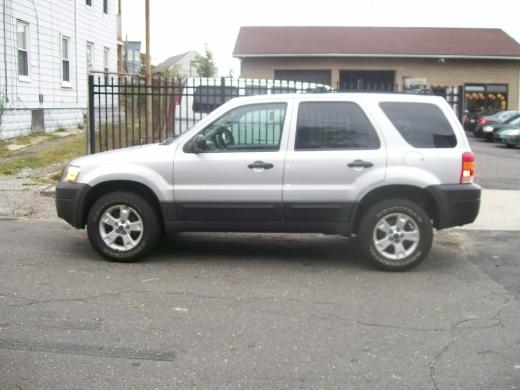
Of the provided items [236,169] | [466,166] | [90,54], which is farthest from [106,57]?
[466,166]

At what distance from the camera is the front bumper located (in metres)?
6.45

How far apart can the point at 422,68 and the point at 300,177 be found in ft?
89.9

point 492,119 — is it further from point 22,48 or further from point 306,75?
point 22,48

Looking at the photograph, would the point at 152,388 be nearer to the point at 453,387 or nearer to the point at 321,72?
the point at 453,387

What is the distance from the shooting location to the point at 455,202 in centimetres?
627

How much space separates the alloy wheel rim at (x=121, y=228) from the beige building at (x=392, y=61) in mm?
25070

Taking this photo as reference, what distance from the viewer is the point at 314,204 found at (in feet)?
20.6

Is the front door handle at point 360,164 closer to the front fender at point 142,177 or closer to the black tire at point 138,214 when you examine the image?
the front fender at point 142,177

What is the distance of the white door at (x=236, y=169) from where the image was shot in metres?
6.30

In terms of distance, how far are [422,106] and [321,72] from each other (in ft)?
84.8

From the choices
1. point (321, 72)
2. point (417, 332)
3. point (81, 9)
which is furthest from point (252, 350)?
point (321, 72)

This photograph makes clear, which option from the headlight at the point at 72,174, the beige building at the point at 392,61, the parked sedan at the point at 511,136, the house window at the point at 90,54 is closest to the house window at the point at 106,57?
the house window at the point at 90,54

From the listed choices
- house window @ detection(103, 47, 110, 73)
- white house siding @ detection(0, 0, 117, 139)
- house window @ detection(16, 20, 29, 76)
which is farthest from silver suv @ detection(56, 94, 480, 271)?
house window @ detection(103, 47, 110, 73)

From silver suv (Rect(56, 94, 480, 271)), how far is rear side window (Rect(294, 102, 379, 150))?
0.4 inches
